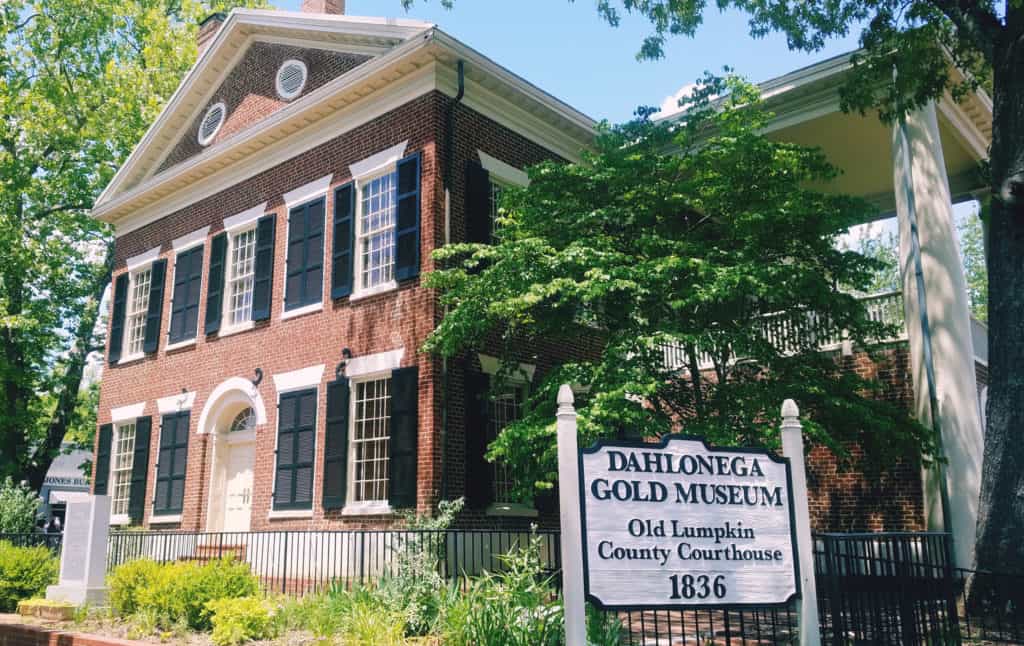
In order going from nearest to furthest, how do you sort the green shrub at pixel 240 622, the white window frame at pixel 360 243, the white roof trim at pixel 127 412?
the green shrub at pixel 240 622 < the white window frame at pixel 360 243 < the white roof trim at pixel 127 412

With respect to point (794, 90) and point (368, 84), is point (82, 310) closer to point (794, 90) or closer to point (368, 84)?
point (368, 84)

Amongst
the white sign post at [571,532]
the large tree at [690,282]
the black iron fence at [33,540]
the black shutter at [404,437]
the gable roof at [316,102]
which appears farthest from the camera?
the black iron fence at [33,540]

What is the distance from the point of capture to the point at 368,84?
1653cm

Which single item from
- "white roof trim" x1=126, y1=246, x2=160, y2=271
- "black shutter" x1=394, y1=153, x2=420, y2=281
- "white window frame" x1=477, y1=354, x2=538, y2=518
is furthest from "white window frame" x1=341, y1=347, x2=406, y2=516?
"white roof trim" x1=126, y1=246, x2=160, y2=271

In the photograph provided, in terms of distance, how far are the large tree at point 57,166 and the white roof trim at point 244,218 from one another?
11.2 m

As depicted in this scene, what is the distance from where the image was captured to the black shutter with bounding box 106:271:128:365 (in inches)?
877

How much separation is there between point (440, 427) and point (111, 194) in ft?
45.9

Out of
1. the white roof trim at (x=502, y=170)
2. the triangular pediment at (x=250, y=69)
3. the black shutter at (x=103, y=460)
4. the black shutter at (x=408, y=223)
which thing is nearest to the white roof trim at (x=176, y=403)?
the black shutter at (x=103, y=460)

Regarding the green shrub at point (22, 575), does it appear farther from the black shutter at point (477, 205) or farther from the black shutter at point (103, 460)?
the black shutter at point (477, 205)

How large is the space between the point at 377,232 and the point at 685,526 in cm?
1171

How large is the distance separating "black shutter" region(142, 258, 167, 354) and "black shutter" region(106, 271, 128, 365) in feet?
3.75

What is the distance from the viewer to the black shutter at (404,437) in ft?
46.8

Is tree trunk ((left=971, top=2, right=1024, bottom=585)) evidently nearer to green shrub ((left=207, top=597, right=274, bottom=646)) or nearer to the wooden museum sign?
the wooden museum sign

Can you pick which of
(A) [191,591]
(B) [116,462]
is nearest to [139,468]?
(B) [116,462]
